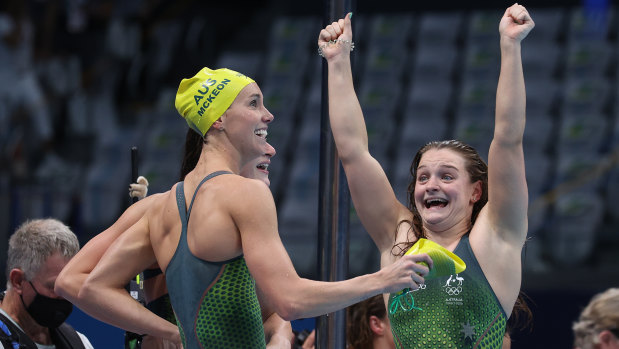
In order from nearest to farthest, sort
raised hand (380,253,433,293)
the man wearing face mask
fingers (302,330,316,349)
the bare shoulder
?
1. raised hand (380,253,433,293)
2. the bare shoulder
3. the man wearing face mask
4. fingers (302,330,316,349)

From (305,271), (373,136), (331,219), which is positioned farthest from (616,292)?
(373,136)

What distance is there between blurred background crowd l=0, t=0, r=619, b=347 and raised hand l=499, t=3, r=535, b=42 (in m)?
4.15

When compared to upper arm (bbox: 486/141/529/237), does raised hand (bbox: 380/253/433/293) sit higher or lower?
lower

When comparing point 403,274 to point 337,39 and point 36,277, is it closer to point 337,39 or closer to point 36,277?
point 337,39

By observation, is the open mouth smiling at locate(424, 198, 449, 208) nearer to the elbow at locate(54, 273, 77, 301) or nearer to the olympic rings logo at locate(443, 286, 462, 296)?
the olympic rings logo at locate(443, 286, 462, 296)

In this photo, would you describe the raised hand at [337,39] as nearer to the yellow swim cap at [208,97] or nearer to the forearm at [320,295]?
the yellow swim cap at [208,97]

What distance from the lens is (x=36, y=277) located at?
11.4 feet

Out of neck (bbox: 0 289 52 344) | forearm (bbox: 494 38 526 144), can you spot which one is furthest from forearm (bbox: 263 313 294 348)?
neck (bbox: 0 289 52 344)

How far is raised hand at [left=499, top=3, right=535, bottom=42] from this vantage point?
8.45 ft

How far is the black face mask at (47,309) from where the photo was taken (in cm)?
349

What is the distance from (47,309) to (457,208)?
1684 mm

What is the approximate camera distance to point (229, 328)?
2.44m

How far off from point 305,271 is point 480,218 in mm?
3574

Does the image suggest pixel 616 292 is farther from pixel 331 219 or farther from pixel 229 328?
pixel 229 328
